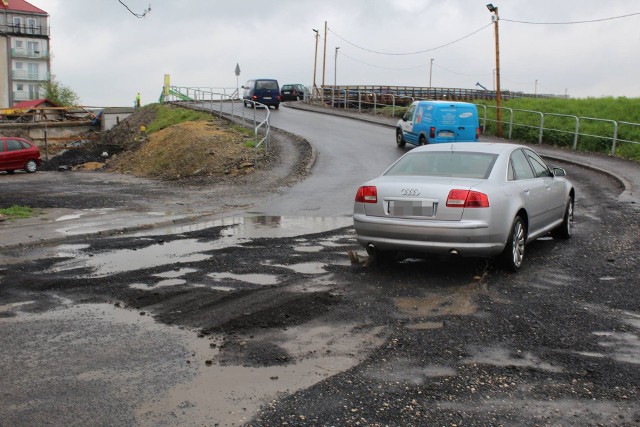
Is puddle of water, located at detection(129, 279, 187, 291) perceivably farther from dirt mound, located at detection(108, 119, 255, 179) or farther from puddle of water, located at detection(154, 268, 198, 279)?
dirt mound, located at detection(108, 119, 255, 179)

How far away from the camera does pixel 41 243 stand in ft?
35.9

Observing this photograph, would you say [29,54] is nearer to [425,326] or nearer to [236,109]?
[236,109]

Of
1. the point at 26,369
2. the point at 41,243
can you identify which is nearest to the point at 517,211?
the point at 26,369

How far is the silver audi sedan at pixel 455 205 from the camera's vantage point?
26.7ft

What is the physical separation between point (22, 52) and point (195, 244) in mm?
92515

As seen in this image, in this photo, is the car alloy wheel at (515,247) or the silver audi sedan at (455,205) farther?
the car alloy wheel at (515,247)

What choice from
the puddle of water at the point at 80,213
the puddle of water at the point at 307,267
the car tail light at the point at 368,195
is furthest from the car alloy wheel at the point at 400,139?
the car tail light at the point at 368,195

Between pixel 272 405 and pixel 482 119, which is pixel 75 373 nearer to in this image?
pixel 272 405

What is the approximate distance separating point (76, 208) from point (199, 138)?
1312cm

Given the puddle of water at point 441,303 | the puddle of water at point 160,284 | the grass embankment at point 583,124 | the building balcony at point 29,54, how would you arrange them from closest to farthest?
the puddle of water at point 441,303
the puddle of water at point 160,284
the grass embankment at point 583,124
the building balcony at point 29,54

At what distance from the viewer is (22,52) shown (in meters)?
93.2

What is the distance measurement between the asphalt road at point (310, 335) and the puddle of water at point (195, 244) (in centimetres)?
6

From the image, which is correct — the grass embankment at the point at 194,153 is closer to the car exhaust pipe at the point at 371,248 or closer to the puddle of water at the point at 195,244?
the puddle of water at the point at 195,244

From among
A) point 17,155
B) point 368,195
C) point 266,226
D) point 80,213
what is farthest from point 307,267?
point 17,155
